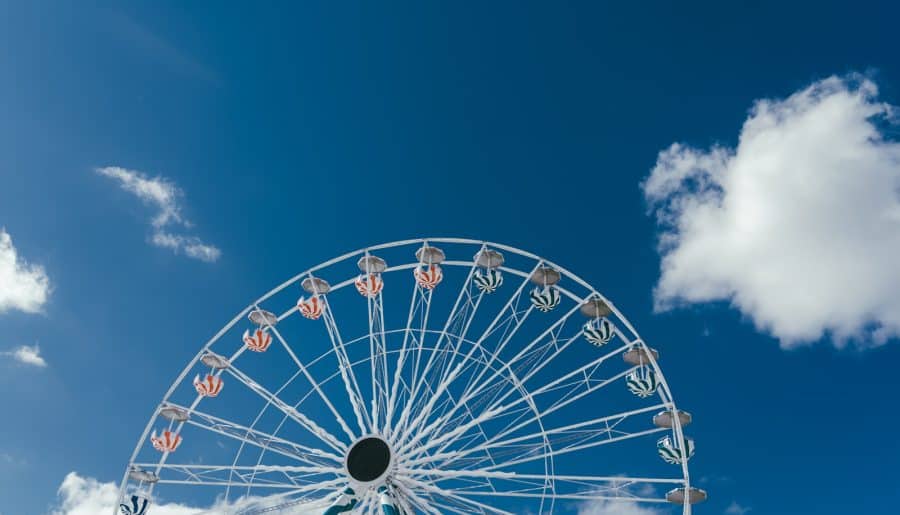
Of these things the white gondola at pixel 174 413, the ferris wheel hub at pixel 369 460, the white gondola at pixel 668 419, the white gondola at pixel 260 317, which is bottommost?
the ferris wheel hub at pixel 369 460

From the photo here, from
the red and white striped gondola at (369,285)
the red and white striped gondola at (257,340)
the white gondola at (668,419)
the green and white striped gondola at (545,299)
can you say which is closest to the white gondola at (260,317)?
the red and white striped gondola at (257,340)

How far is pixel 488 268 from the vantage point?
27469mm

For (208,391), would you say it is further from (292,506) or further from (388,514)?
(388,514)

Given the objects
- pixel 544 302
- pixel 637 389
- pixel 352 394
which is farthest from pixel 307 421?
pixel 637 389

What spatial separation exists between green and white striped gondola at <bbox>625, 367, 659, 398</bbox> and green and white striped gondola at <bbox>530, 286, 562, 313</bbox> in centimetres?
372

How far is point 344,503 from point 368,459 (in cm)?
147

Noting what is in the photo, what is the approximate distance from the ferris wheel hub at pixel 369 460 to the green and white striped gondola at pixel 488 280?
7.00m

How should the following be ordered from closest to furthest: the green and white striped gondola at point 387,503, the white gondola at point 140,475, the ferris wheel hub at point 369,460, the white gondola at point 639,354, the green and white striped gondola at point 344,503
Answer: the green and white striped gondola at point 387,503, the green and white striped gondola at point 344,503, the ferris wheel hub at point 369,460, the white gondola at point 639,354, the white gondola at point 140,475

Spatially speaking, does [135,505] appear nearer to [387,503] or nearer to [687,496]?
[387,503]

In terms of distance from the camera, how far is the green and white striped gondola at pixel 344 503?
73.0ft

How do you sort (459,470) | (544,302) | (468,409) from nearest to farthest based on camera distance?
(459,470) → (468,409) → (544,302)

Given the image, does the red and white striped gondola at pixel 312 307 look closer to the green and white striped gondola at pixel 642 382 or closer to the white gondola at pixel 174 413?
the white gondola at pixel 174 413

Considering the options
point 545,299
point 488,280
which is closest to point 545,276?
point 545,299

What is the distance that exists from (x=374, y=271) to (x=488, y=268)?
173 inches
